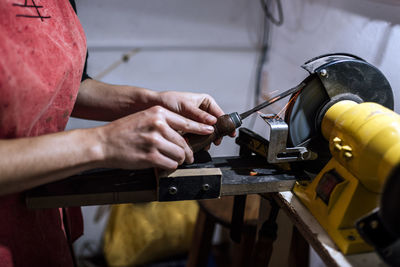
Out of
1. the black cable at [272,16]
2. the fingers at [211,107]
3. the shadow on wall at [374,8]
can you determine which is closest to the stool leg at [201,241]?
the fingers at [211,107]

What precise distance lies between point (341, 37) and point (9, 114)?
1286 mm

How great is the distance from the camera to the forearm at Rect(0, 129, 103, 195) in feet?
2.36

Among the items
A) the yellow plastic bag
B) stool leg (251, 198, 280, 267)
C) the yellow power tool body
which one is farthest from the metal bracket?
the yellow plastic bag

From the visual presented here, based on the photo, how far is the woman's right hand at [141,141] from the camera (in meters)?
0.79

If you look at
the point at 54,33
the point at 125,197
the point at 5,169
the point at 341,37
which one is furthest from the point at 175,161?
the point at 341,37

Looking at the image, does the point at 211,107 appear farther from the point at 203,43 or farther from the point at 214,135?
the point at 203,43

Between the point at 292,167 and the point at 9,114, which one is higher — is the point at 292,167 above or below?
below

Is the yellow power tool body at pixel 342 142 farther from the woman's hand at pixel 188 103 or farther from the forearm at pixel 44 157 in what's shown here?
the forearm at pixel 44 157

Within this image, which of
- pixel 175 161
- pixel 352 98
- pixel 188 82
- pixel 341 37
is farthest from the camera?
pixel 188 82

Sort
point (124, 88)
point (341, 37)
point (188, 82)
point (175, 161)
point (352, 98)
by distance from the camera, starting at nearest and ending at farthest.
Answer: point (175, 161) → point (352, 98) → point (124, 88) → point (341, 37) → point (188, 82)

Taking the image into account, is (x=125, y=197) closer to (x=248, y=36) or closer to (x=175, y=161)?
(x=175, y=161)

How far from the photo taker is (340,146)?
859 millimetres

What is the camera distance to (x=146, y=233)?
86.3 inches

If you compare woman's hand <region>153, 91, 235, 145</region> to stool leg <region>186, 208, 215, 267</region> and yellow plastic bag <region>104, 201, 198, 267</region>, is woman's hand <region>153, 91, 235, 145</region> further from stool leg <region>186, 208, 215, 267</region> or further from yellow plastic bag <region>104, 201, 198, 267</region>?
yellow plastic bag <region>104, 201, 198, 267</region>
